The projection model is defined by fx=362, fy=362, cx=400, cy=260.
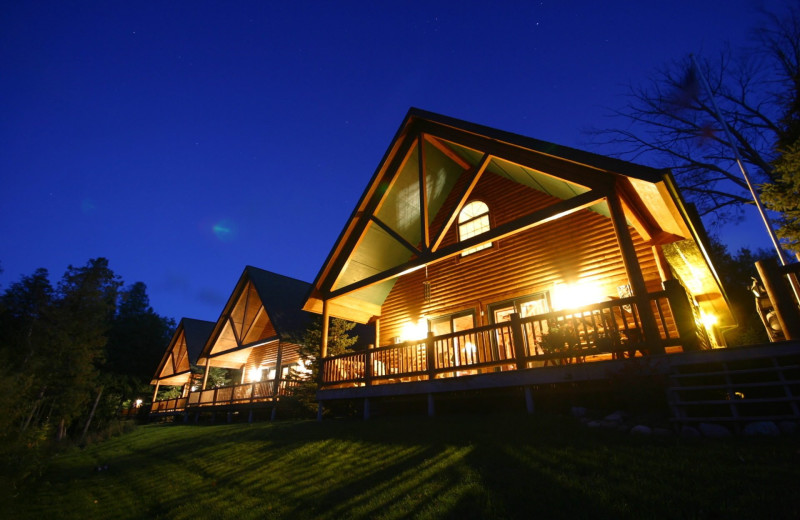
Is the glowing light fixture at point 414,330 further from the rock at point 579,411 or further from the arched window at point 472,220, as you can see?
the rock at point 579,411

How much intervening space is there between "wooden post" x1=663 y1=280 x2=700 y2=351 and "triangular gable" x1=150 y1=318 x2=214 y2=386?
28.6 meters

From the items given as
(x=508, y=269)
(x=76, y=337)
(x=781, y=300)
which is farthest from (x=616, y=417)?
(x=76, y=337)

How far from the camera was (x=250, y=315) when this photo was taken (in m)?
22.6

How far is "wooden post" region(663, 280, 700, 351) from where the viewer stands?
539cm

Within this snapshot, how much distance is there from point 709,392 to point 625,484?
271cm

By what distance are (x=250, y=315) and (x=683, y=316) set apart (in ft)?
72.4

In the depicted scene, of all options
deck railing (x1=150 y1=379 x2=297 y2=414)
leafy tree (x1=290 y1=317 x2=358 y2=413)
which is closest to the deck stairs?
leafy tree (x1=290 y1=317 x2=358 y2=413)

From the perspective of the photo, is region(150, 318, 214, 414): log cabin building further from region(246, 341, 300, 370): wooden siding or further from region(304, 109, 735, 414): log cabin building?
region(304, 109, 735, 414): log cabin building

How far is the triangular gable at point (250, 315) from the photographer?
20516 millimetres

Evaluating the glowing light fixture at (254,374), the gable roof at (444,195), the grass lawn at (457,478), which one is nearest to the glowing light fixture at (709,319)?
the gable roof at (444,195)

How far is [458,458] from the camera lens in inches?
194

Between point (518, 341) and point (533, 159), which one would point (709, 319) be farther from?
point (518, 341)

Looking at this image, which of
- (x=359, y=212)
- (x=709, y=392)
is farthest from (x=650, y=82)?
(x=709, y=392)

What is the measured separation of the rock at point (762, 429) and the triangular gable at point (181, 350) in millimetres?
29226
